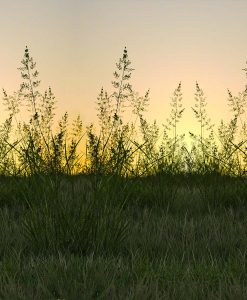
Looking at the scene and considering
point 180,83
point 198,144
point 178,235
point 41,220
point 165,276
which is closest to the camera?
point 165,276

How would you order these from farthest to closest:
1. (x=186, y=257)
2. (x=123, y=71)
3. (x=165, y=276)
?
(x=123, y=71) < (x=186, y=257) < (x=165, y=276)

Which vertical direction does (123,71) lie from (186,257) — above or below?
above

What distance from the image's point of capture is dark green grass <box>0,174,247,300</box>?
2141mm

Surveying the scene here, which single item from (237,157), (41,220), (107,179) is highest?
(237,157)

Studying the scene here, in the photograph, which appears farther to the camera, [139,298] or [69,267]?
[69,267]

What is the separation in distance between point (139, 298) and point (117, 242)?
0.95 metres

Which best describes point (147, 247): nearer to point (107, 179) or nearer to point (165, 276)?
point (107, 179)

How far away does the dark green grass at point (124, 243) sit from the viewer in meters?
2.14

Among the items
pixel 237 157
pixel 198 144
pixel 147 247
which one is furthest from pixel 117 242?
pixel 198 144

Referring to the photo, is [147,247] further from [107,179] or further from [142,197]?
[142,197]

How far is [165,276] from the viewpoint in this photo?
90.7 inches

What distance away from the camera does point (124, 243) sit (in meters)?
3.03

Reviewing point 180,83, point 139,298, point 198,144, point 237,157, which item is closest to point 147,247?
point 139,298

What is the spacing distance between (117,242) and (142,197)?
4.49 feet
